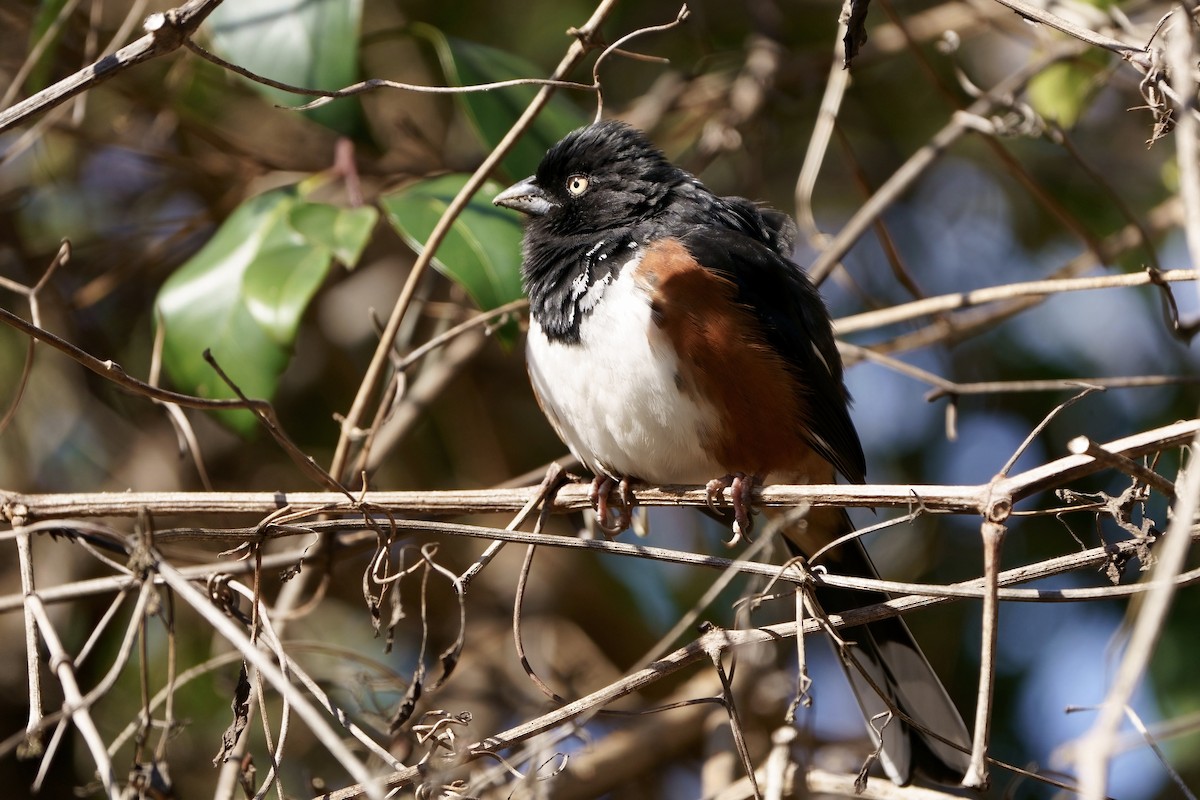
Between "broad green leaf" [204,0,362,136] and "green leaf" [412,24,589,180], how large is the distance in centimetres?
25

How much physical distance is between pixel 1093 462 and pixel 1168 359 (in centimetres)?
267

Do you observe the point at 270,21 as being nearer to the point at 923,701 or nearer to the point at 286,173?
the point at 286,173

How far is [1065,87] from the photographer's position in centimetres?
308

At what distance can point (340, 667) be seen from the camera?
3.15 metres

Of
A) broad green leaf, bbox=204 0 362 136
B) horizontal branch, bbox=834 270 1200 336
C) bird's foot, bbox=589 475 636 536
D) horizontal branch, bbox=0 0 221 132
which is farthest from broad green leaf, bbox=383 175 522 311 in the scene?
horizontal branch, bbox=834 270 1200 336

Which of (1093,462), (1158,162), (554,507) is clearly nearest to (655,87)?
(1158,162)

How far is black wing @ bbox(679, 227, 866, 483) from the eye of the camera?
2.64 meters

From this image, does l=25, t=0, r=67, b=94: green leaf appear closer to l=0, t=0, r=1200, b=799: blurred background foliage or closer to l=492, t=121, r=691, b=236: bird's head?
l=0, t=0, r=1200, b=799: blurred background foliage

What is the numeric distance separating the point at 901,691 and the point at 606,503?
77 cm

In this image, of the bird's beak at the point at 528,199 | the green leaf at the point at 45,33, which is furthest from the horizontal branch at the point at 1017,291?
the green leaf at the point at 45,33

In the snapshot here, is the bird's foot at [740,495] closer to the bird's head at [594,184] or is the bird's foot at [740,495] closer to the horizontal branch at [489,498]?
the horizontal branch at [489,498]

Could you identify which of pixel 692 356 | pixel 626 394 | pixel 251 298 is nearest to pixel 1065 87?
pixel 692 356

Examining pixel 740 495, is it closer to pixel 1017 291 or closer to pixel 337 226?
pixel 1017 291

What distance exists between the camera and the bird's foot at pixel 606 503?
249cm
